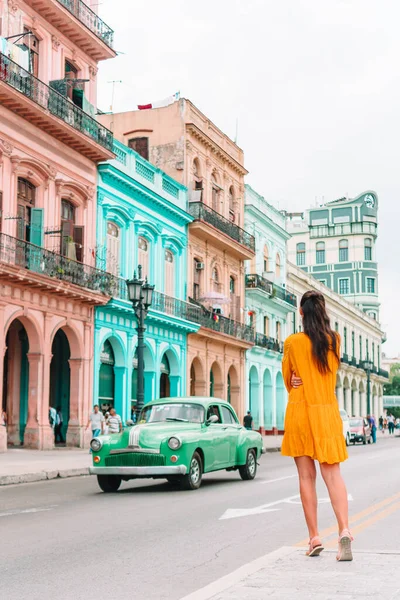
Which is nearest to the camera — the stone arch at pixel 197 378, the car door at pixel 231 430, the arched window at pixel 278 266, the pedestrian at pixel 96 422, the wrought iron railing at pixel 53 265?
the car door at pixel 231 430

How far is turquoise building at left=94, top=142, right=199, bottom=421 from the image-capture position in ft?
101

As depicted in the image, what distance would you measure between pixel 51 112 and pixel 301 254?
7073 cm

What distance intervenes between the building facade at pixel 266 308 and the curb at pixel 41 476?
27.4m

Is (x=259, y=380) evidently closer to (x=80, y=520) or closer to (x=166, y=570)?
(x=80, y=520)

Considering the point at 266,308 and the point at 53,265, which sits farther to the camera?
the point at 266,308

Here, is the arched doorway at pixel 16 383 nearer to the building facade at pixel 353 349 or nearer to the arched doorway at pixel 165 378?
the arched doorway at pixel 165 378

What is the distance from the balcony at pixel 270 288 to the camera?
46344 millimetres

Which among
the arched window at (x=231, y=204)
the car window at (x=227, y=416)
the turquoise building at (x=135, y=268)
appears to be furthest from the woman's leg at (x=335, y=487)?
the arched window at (x=231, y=204)

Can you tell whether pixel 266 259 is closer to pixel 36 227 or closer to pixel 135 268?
pixel 135 268

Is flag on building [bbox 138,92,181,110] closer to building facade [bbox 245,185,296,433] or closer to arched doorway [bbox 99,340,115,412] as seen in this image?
building facade [bbox 245,185,296,433]

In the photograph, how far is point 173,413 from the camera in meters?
15.5

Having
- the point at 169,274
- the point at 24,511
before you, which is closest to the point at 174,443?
the point at 24,511

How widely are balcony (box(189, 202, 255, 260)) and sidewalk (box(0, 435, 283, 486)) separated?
1531 cm

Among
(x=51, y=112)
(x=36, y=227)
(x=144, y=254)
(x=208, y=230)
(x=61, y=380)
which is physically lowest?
(x=61, y=380)
